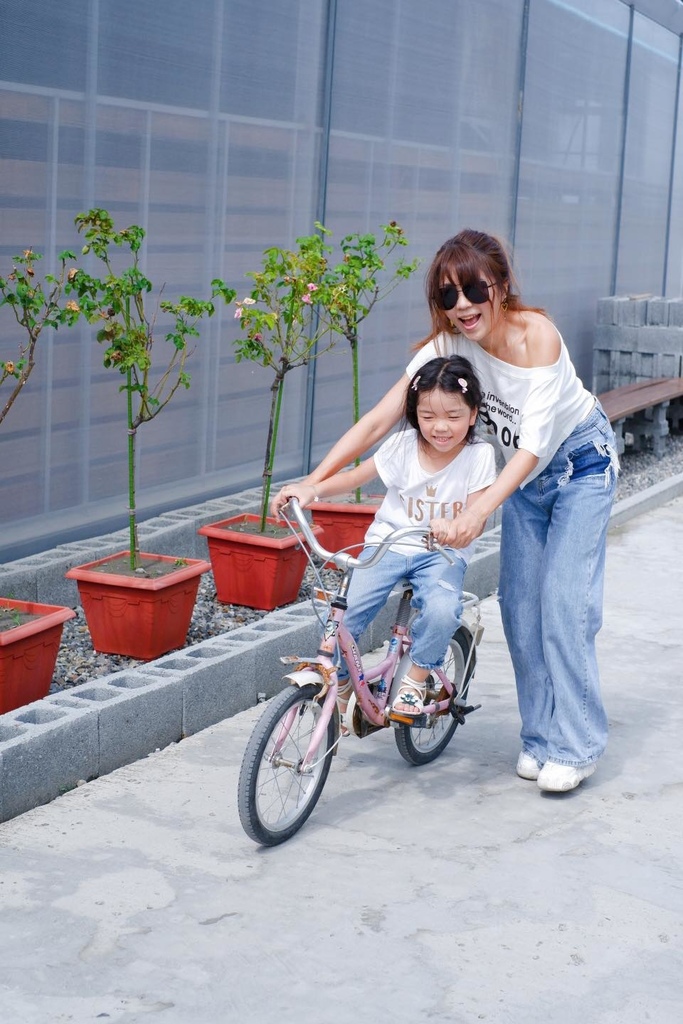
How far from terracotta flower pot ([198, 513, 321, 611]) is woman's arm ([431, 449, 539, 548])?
180 centimetres

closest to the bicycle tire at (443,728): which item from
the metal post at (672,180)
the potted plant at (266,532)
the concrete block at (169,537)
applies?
the potted plant at (266,532)

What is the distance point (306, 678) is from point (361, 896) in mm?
549

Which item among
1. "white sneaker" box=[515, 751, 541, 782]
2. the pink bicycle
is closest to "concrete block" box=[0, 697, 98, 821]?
the pink bicycle

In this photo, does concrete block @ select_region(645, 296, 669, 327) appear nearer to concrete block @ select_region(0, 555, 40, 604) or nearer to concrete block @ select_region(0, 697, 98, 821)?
concrete block @ select_region(0, 555, 40, 604)

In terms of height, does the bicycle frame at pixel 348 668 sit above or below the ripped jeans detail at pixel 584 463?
below

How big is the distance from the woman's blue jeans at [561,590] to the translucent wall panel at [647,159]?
29.2 feet

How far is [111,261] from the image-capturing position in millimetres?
5863

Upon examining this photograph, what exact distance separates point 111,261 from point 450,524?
9.40 feet

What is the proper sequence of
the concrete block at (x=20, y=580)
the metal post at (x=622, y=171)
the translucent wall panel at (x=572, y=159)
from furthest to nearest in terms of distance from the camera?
the metal post at (x=622, y=171) → the translucent wall panel at (x=572, y=159) → the concrete block at (x=20, y=580)

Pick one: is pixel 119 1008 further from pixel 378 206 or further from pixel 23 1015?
pixel 378 206

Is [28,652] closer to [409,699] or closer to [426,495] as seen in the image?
[409,699]

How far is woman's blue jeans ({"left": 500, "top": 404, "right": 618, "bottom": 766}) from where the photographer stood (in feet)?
13.4

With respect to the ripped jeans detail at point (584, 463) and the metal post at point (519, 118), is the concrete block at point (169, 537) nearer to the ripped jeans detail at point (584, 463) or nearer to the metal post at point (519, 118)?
the ripped jeans detail at point (584, 463)

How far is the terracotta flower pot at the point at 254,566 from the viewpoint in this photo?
18.4 feet
